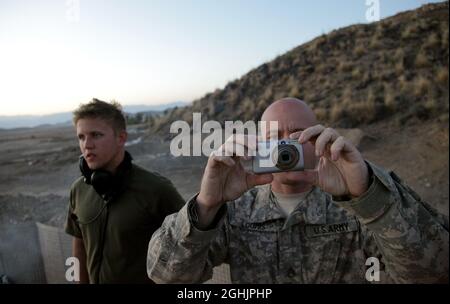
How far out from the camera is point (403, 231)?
171cm

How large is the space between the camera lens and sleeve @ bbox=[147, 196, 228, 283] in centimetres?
37

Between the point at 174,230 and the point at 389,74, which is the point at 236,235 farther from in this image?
the point at 389,74

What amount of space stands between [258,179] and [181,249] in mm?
488

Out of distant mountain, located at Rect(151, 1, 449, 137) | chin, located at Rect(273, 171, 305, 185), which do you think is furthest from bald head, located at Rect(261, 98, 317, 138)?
distant mountain, located at Rect(151, 1, 449, 137)

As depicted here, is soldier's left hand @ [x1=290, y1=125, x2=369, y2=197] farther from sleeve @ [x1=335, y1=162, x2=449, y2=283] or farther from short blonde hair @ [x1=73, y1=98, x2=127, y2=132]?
short blonde hair @ [x1=73, y1=98, x2=127, y2=132]

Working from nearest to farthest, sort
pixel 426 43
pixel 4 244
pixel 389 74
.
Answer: pixel 4 244 < pixel 389 74 < pixel 426 43

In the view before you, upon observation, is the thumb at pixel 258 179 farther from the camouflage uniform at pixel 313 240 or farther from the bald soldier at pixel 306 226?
the camouflage uniform at pixel 313 240

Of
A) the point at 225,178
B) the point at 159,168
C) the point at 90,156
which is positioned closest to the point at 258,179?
the point at 225,178

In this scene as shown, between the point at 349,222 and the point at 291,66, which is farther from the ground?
the point at 291,66

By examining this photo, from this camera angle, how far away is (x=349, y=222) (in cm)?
209

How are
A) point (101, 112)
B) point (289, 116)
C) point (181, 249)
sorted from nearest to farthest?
1. point (181, 249)
2. point (289, 116)
3. point (101, 112)

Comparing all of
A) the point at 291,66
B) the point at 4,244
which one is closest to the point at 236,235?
the point at 4,244

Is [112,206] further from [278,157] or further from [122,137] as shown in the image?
[278,157]
